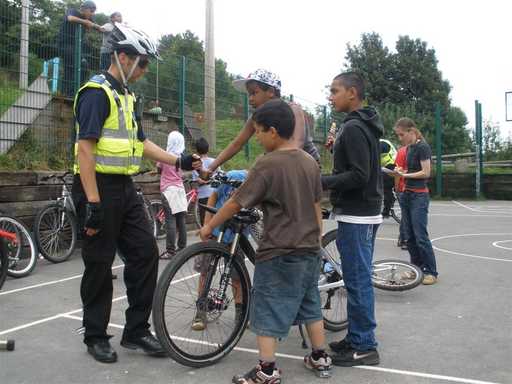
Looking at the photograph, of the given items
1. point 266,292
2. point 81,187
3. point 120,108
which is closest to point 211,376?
point 266,292

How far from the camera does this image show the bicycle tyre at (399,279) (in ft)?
19.5

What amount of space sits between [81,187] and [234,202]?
3.80 feet

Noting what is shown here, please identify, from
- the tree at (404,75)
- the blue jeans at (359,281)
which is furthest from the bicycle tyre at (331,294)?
the tree at (404,75)

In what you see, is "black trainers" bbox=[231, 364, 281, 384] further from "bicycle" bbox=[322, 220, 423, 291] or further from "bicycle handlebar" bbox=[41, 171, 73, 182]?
"bicycle handlebar" bbox=[41, 171, 73, 182]

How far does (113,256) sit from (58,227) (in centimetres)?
461

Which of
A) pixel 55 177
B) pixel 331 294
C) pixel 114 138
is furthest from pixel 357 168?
pixel 55 177

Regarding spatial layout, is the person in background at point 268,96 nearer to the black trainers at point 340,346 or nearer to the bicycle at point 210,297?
the bicycle at point 210,297

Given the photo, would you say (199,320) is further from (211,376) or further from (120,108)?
(120,108)

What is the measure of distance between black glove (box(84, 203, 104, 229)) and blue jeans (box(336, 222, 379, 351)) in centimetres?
169

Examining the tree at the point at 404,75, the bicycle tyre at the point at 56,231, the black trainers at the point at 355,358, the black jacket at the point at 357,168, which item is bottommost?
the black trainers at the point at 355,358

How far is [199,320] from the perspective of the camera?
4.12 meters

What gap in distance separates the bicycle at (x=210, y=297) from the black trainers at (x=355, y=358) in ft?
2.36

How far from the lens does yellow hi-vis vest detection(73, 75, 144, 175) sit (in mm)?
3953

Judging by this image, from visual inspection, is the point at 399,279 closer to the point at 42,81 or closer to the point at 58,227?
the point at 58,227
